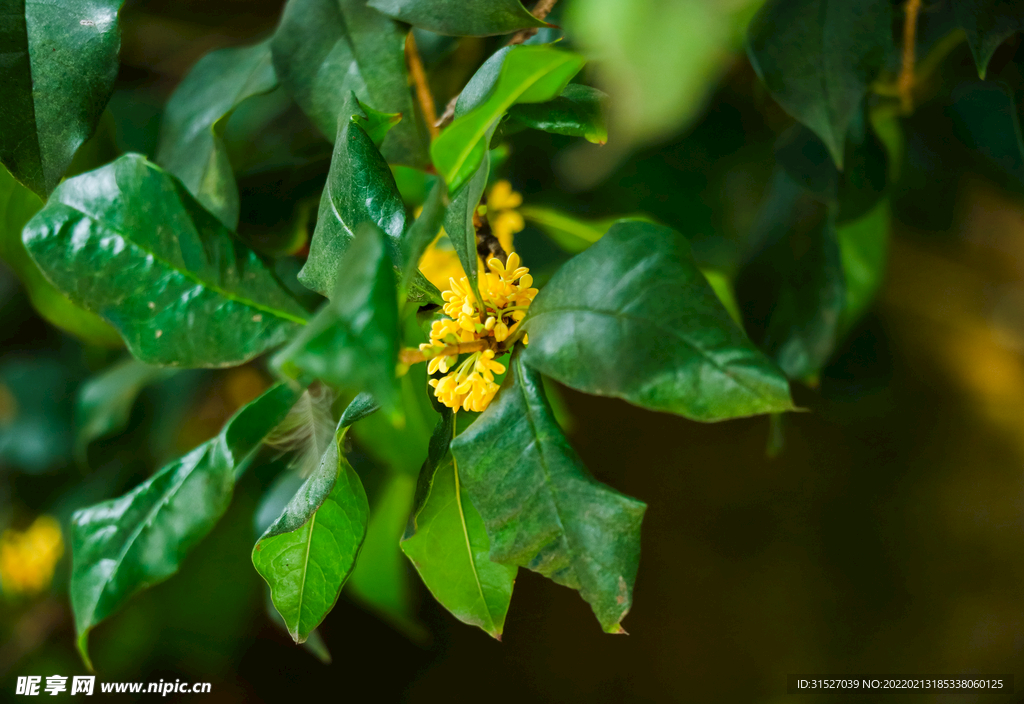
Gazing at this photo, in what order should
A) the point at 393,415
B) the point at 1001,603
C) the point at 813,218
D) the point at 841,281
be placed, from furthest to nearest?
the point at 1001,603 < the point at 813,218 < the point at 841,281 < the point at 393,415

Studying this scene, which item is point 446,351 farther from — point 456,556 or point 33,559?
point 33,559

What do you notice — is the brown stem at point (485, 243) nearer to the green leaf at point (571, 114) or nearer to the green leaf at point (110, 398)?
the green leaf at point (571, 114)

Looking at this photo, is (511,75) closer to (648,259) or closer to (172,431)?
(648,259)

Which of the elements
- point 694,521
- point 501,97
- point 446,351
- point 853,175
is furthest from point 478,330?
point 694,521

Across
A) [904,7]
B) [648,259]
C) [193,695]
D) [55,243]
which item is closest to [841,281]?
[904,7]

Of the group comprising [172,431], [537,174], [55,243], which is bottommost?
[172,431]

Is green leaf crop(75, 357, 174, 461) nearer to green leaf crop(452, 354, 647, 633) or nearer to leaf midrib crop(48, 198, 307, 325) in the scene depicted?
leaf midrib crop(48, 198, 307, 325)
